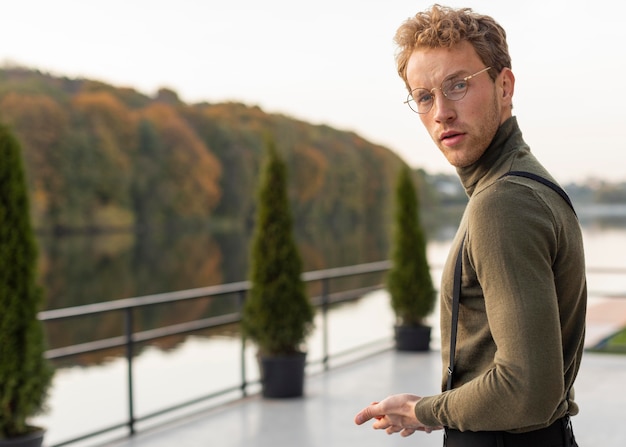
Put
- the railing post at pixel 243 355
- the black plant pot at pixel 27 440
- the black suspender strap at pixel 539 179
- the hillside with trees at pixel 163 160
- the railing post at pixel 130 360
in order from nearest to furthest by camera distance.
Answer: the black suspender strap at pixel 539 179 < the black plant pot at pixel 27 440 < the railing post at pixel 130 360 < the railing post at pixel 243 355 < the hillside with trees at pixel 163 160

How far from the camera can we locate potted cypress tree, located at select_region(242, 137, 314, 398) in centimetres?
595

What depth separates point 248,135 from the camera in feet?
189

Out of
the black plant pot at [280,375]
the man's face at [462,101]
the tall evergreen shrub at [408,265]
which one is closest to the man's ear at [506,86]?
the man's face at [462,101]

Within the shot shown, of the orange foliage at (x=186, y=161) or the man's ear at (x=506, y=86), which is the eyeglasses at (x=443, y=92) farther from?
the orange foliage at (x=186, y=161)

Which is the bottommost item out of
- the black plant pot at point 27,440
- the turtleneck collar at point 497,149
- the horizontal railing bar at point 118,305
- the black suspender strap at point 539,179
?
the black plant pot at point 27,440

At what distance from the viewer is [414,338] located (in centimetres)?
783

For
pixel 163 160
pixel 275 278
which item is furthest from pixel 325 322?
pixel 163 160

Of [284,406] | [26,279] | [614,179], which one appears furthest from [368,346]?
[26,279]

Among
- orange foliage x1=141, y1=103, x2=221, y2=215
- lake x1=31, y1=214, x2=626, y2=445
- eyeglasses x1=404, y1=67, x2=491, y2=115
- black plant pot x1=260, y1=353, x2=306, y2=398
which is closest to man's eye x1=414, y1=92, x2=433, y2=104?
eyeglasses x1=404, y1=67, x2=491, y2=115

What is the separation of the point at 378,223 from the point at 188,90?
20.1 meters

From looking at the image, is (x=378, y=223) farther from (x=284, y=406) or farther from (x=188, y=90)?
(x=284, y=406)

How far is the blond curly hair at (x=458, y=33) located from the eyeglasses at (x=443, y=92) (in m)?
0.03

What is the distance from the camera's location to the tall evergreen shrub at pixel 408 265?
7.86m

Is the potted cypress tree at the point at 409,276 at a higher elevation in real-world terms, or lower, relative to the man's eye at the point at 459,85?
lower
